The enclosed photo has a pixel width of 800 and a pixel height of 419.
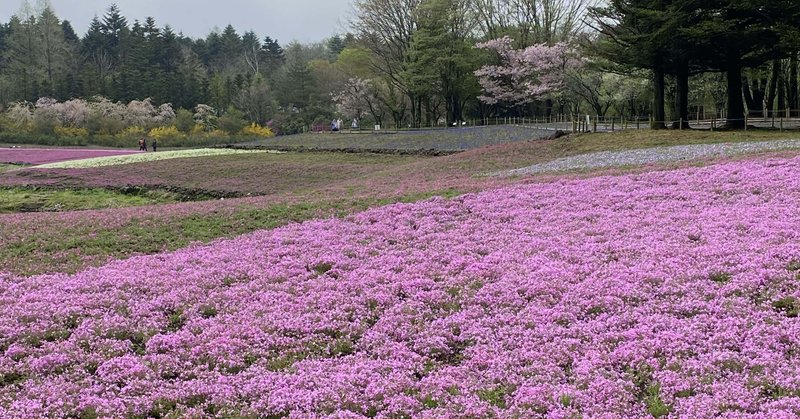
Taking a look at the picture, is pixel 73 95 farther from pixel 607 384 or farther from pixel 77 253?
pixel 607 384

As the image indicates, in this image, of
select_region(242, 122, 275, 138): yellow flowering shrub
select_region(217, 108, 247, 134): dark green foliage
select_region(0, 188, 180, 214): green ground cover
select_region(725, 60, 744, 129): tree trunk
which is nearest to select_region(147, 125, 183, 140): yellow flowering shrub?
select_region(217, 108, 247, 134): dark green foliage

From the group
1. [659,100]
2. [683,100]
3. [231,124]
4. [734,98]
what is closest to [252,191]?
[659,100]

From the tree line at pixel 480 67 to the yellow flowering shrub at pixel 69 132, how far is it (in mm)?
14236

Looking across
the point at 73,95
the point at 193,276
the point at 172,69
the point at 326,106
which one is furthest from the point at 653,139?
the point at 172,69

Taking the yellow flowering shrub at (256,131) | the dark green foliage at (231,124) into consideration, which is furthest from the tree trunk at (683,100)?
the dark green foliage at (231,124)

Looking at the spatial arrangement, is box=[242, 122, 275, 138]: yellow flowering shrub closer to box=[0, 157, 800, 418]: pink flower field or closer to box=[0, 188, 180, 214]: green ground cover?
box=[0, 188, 180, 214]: green ground cover

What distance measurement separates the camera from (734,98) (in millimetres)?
35031

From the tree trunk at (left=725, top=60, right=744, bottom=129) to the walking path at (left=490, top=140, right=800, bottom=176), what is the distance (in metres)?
9.57

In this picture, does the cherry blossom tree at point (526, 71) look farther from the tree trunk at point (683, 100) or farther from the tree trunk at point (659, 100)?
the tree trunk at point (683, 100)

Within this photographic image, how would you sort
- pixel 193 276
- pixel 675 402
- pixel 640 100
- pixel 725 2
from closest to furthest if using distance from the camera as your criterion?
pixel 675 402
pixel 193 276
pixel 725 2
pixel 640 100

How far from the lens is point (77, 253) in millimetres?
11977

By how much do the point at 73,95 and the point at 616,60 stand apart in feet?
252

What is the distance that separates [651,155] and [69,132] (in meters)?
66.0

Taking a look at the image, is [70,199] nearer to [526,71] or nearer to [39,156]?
[39,156]
